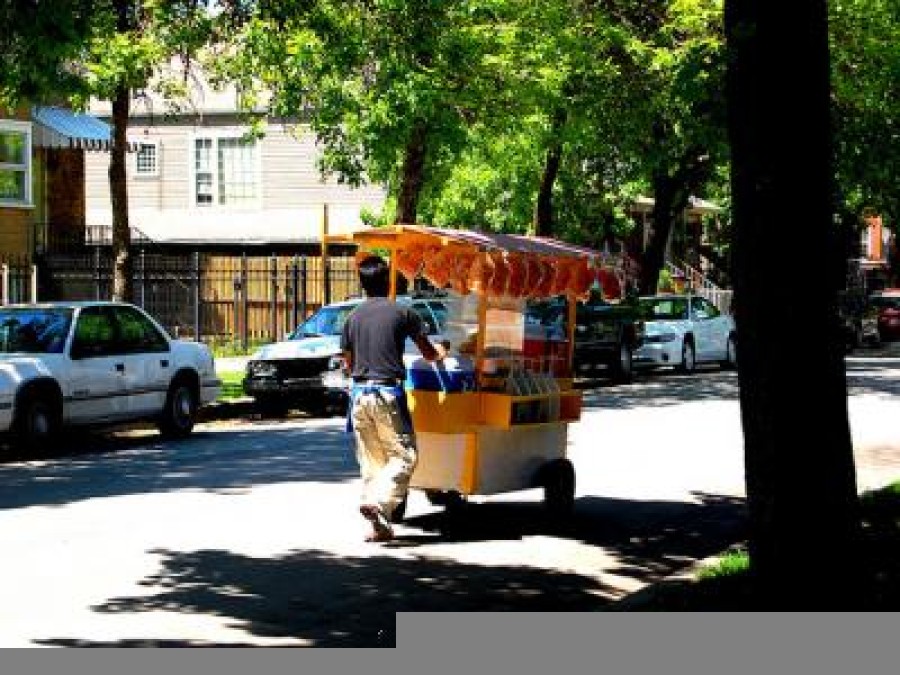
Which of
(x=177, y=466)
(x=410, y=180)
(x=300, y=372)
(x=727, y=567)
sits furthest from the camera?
(x=410, y=180)

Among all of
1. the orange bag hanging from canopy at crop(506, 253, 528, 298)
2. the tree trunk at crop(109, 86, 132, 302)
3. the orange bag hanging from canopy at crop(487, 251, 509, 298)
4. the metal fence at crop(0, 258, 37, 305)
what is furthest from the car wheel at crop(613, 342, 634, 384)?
the orange bag hanging from canopy at crop(487, 251, 509, 298)

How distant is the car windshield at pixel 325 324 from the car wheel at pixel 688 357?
11.0 meters

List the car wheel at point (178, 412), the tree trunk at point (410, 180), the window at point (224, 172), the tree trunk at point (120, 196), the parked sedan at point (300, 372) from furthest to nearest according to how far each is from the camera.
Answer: the window at point (224, 172) < the tree trunk at point (410, 180) < the tree trunk at point (120, 196) < the parked sedan at point (300, 372) < the car wheel at point (178, 412)

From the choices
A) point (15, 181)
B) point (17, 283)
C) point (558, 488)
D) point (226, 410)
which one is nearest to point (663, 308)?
point (17, 283)

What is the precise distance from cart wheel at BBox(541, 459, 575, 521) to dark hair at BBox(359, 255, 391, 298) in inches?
80.8

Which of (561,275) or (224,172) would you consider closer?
(561,275)

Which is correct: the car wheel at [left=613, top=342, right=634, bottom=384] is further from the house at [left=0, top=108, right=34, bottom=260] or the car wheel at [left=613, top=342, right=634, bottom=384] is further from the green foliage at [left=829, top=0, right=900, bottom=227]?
the house at [left=0, top=108, right=34, bottom=260]

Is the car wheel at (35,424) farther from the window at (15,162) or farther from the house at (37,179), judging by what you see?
the window at (15,162)

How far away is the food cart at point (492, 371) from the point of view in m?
11.6

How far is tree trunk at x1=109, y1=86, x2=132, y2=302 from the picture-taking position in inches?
894

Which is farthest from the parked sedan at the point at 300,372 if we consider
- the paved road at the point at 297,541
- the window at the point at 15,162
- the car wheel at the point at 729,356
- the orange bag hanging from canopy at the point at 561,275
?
the car wheel at the point at 729,356

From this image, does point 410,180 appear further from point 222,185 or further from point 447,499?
point 222,185

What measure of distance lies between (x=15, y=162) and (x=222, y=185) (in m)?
12.7

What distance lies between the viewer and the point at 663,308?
112ft
